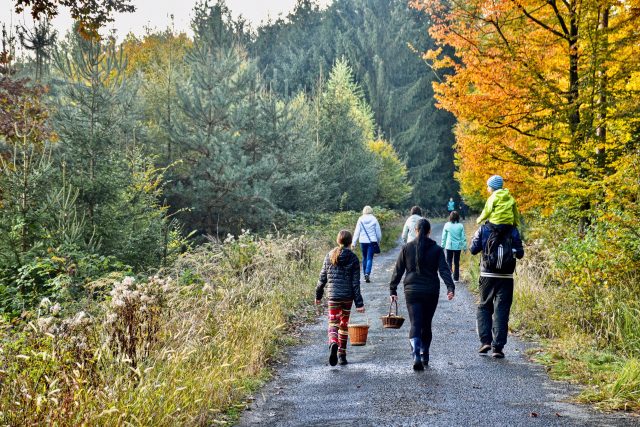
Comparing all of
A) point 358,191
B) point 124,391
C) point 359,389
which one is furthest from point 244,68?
point 124,391

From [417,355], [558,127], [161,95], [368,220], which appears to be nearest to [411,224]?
[368,220]

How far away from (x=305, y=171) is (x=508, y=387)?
20.9 m

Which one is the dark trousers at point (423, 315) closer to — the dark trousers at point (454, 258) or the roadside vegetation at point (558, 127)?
the roadside vegetation at point (558, 127)

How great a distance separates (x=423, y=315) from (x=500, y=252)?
1375 mm

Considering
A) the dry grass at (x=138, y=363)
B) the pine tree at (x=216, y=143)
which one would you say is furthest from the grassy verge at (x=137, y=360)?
the pine tree at (x=216, y=143)

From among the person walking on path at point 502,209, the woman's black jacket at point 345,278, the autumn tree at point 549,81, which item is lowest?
the woman's black jacket at point 345,278

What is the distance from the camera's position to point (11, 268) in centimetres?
1055

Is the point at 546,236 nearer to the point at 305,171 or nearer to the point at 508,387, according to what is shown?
the point at 508,387

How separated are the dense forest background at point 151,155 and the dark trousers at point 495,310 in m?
5.44

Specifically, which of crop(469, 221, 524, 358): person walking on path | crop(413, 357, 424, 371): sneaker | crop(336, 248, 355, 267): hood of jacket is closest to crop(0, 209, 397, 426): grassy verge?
crop(336, 248, 355, 267): hood of jacket

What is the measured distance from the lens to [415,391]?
7223 millimetres

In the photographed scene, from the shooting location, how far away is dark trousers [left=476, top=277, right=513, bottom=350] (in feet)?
→ 29.4

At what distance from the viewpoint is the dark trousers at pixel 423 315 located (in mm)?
8523

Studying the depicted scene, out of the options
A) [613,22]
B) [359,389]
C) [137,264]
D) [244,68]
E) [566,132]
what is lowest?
[359,389]
